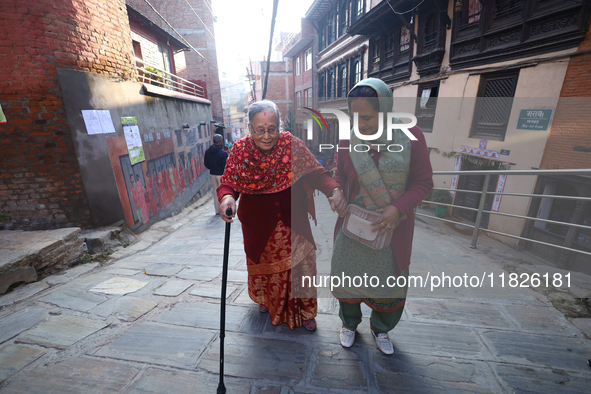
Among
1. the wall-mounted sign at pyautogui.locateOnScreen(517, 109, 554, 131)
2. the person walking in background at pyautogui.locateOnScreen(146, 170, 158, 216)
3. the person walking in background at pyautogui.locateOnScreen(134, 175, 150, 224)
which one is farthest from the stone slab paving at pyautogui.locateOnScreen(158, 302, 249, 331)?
the wall-mounted sign at pyautogui.locateOnScreen(517, 109, 554, 131)

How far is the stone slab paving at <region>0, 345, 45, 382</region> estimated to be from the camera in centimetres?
173

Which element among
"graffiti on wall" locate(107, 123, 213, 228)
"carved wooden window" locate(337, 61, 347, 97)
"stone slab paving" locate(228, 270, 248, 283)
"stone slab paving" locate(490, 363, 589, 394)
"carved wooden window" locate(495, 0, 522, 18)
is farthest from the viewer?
"carved wooden window" locate(337, 61, 347, 97)

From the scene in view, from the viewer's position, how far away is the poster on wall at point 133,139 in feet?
16.6

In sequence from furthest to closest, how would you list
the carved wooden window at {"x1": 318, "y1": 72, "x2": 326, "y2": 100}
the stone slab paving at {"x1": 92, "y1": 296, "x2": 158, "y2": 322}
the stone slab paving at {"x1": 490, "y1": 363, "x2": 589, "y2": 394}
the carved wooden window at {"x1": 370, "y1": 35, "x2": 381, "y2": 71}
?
the carved wooden window at {"x1": 318, "y1": 72, "x2": 326, "y2": 100}
the carved wooden window at {"x1": 370, "y1": 35, "x2": 381, "y2": 71}
the stone slab paving at {"x1": 92, "y1": 296, "x2": 158, "y2": 322}
the stone slab paving at {"x1": 490, "y1": 363, "x2": 589, "y2": 394}

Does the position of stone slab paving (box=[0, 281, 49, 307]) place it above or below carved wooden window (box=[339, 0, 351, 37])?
below

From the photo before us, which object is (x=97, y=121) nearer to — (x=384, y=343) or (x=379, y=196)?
(x=379, y=196)

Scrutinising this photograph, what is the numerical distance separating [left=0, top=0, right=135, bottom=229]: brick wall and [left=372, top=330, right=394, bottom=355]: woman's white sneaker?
15.7 ft

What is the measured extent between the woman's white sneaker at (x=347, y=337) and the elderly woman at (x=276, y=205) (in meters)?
0.27

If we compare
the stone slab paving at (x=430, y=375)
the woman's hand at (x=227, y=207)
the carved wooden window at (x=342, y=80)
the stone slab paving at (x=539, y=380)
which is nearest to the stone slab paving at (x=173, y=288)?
the woman's hand at (x=227, y=207)

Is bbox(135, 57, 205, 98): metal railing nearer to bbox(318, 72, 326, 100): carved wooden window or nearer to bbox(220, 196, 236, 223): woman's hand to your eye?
bbox(220, 196, 236, 223): woman's hand

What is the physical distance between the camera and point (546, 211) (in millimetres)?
5855

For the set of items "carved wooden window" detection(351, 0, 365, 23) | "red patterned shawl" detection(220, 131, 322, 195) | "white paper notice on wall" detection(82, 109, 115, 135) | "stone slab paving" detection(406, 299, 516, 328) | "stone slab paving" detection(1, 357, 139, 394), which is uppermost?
"carved wooden window" detection(351, 0, 365, 23)

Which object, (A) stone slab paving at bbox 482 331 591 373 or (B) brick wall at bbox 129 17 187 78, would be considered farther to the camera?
(B) brick wall at bbox 129 17 187 78

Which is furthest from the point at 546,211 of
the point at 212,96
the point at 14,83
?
the point at 212,96
